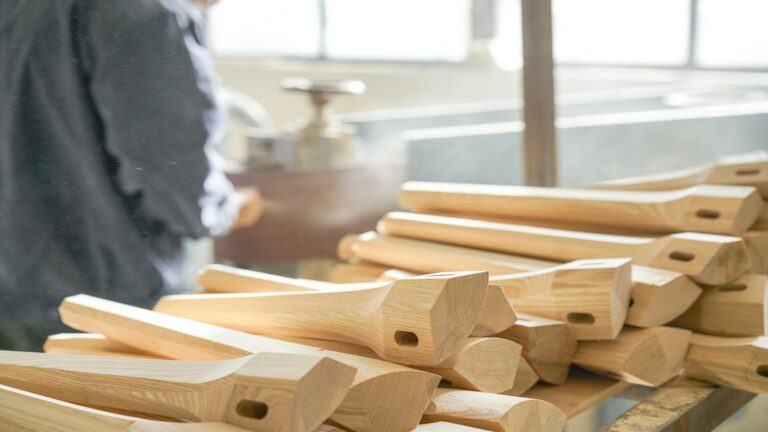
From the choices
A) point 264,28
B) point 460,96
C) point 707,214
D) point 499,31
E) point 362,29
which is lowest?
A: point 707,214

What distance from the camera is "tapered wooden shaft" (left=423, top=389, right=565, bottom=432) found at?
863 mm

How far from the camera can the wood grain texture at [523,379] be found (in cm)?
108

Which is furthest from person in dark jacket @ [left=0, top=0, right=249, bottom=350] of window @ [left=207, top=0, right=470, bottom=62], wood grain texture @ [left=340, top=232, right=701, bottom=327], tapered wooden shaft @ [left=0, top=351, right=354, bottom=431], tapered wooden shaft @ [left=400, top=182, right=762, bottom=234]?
window @ [left=207, top=0, right=470, bottom=62]

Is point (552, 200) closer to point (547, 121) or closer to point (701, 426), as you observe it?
point (547, 121)

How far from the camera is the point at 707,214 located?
1.28 m

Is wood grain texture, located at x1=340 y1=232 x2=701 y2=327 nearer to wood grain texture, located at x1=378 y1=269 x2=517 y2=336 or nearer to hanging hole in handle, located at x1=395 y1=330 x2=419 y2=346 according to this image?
wood grain texture, located at x1=378 y1=269 x2=517 y2=336

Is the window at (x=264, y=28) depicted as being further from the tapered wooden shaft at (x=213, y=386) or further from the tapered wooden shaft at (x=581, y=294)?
the tapered wooden shaft at (x=213, y=386)

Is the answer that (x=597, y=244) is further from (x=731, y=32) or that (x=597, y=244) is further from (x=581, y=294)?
(x=731, y=32)

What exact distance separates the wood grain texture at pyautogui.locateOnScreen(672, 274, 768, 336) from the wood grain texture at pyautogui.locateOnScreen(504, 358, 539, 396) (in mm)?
293

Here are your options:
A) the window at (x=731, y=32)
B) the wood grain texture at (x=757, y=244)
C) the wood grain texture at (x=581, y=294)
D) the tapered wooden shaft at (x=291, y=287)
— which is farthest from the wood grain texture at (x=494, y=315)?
the window at (x=731, y=32)

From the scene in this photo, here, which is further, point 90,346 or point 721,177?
point 721,177

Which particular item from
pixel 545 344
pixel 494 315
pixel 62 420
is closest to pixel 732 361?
pixel 545 344

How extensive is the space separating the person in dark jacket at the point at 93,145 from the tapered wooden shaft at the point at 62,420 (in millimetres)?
664

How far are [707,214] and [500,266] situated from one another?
A: 0.32 meters
